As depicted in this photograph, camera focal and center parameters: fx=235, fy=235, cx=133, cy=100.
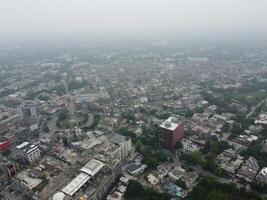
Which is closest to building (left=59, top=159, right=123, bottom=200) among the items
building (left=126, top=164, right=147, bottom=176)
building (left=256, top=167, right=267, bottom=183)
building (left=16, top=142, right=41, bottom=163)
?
building (left=126, top=164, right=147, bottom=176)

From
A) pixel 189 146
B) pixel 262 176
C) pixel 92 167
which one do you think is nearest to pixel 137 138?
pixel 189 146

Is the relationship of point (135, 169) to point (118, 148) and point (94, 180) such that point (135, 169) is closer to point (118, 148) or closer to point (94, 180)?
point (118, 148)

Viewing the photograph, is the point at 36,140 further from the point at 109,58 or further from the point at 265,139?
the point at 109,58

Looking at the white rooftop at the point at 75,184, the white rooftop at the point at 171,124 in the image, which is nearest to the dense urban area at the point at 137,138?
the white rooftop at the point at 75,184

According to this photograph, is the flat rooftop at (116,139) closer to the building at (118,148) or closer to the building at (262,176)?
the building at (118,148)

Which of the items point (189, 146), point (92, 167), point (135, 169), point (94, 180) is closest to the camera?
point (94, 180)
